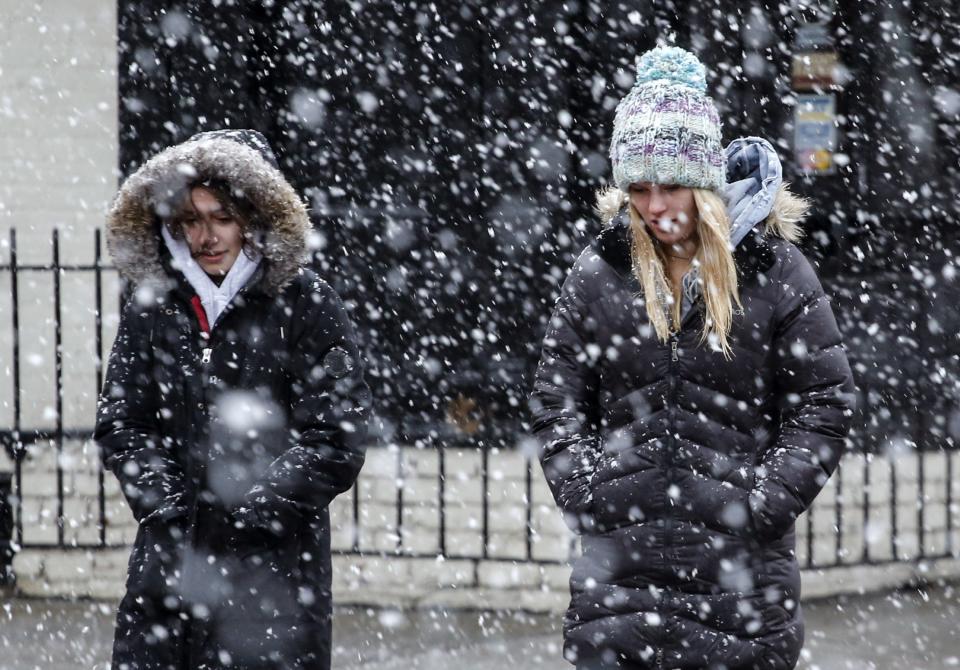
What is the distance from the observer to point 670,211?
3523mm

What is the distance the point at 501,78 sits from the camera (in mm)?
7207

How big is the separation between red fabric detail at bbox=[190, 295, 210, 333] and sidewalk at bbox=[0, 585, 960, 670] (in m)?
2.60

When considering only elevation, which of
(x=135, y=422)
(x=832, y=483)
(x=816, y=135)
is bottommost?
(x=832, y=483)

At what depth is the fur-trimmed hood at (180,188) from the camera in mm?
3730

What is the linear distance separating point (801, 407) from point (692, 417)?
270 mm

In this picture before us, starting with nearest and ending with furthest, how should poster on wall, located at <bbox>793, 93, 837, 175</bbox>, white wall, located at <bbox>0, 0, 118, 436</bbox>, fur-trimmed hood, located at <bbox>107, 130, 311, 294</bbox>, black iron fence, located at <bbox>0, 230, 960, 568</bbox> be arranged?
fur-trimmed hood, located at <bbox>107, 130, 311, 294</bbox>
black iron fence, located at <bbox>0, 230, 960, 568</bbox>
white wall, located at <bbox>0, 0, 118, 436</bbox>
poster on wall, located at <bbox>793, 93, 837, 175</bbox>

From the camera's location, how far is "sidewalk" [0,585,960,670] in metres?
5.96

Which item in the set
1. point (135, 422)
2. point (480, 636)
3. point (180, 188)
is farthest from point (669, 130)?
point (480, 636)

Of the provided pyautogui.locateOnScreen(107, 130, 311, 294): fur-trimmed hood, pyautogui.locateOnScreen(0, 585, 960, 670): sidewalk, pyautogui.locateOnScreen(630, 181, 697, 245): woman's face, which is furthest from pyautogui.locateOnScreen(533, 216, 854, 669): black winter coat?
pyautogui.locateOnScreen(0, 585, 960, 670): sidewalk

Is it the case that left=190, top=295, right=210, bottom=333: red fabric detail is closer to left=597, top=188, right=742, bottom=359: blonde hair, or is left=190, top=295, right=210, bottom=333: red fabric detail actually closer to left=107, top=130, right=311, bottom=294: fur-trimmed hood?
left=107, top=130, right=311, bottom=294: fur-trimmed hood

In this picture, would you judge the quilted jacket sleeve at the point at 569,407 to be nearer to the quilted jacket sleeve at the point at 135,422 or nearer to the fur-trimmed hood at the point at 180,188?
the fur-trimmed hood at the point at 180,188

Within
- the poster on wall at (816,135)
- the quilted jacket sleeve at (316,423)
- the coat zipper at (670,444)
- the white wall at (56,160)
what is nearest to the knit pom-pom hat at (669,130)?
the coat zipper at (670,444)

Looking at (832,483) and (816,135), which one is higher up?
(816,135)

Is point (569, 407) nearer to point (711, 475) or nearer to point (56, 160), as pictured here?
Answer: point (711, 475)
